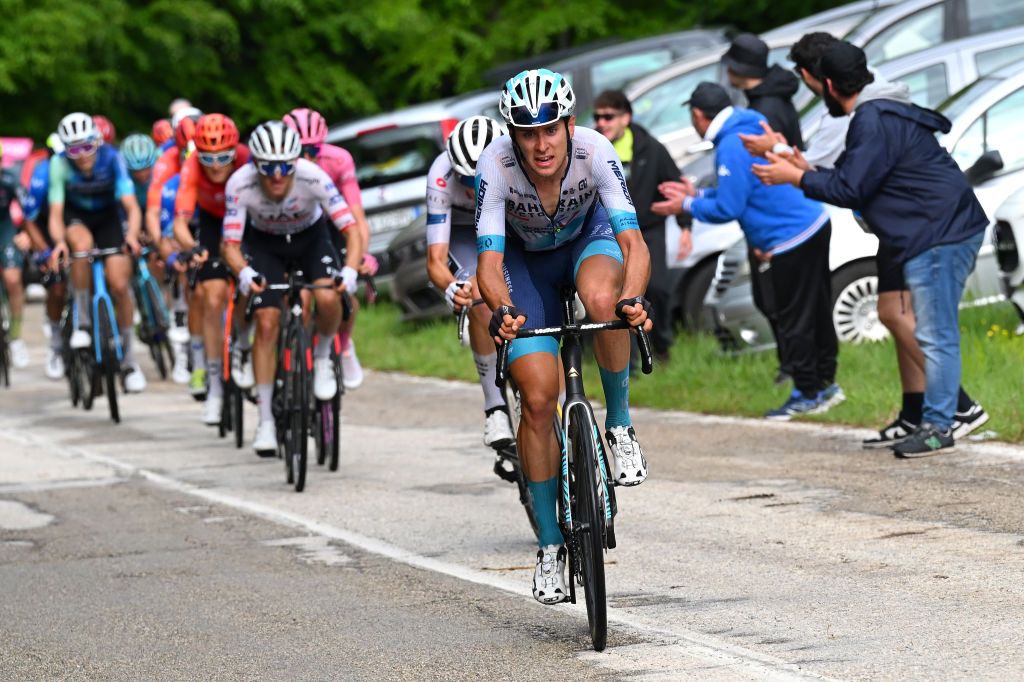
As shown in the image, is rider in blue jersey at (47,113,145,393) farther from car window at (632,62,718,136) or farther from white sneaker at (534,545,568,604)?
white sneaker at (534,545,568,604)

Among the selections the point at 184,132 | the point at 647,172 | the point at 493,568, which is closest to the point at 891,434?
the point at 493,568

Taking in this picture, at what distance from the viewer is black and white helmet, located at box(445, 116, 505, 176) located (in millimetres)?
9305

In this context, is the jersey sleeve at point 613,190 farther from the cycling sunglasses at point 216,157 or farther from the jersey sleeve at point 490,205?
the cycling sunglasses at point 216,157

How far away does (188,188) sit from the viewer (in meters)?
13.2

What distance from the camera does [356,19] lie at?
3306cm

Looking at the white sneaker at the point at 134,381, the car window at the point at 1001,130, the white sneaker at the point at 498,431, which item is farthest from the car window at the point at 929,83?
the white sneaker at the point at 498,431

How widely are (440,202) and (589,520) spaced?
119 inches

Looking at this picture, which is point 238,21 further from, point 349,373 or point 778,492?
point 778,492

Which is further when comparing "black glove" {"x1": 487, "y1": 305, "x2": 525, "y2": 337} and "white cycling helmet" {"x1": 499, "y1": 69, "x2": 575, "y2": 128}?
"white cycling helmet" {"x1": 499, "y1": 69, "x2": 575, "y2": 128}

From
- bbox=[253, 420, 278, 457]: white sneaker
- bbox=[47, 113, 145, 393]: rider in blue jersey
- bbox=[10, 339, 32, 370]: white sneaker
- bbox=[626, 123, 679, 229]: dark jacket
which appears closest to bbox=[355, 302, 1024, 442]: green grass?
bbox=[626, 123, 679, 229]: dark jacket

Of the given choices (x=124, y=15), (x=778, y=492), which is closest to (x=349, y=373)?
(x=778, y=492)

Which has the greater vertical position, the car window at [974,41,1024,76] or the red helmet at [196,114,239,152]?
the car window at [974,41,1024,76]

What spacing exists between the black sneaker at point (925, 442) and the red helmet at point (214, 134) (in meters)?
4.73

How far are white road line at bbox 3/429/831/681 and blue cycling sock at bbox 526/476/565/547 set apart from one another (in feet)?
1.18
